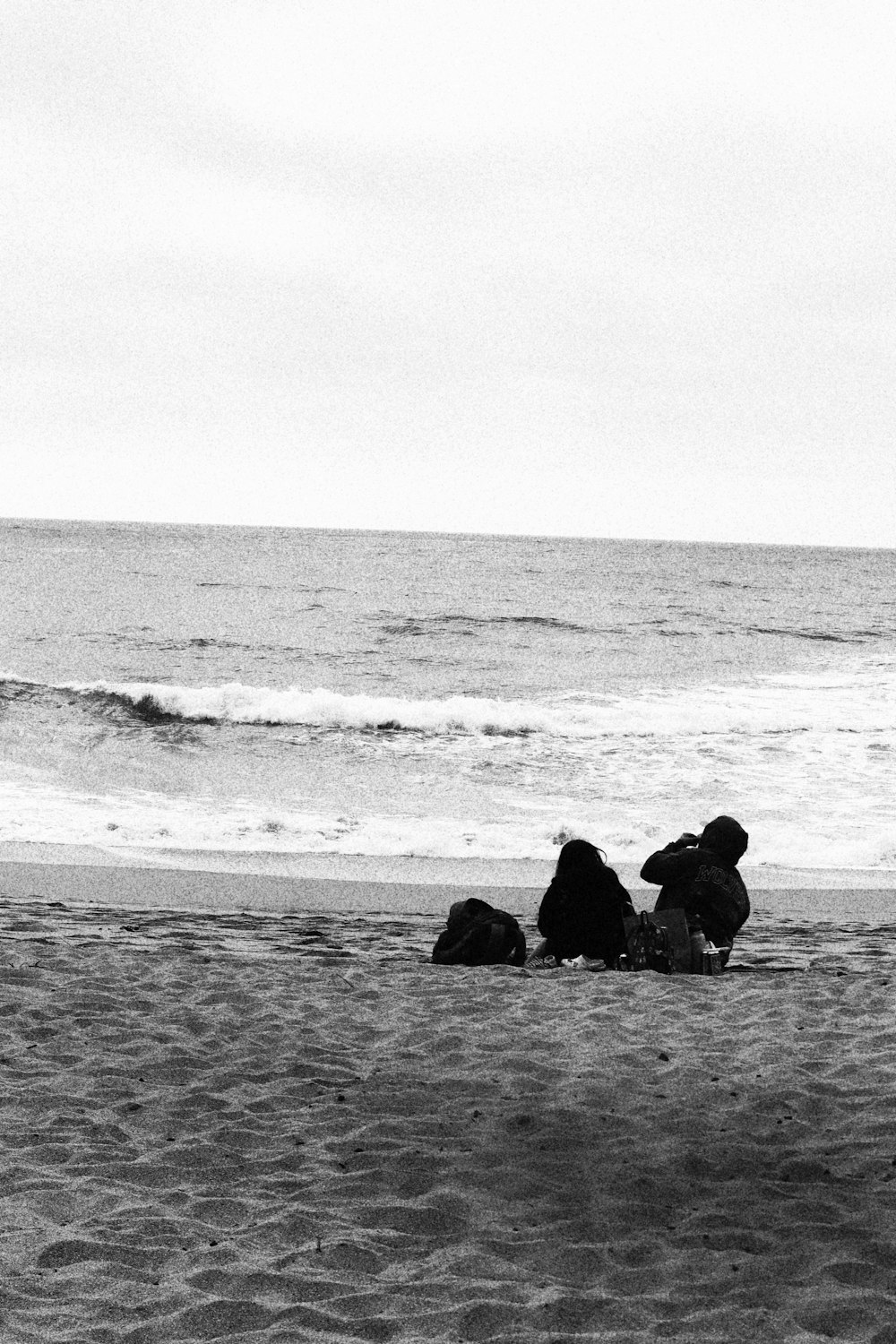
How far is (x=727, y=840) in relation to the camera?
724cm

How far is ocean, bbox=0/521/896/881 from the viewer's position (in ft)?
40.1

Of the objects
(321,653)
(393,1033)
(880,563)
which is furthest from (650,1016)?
(880,563)

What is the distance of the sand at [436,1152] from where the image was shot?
3281mm

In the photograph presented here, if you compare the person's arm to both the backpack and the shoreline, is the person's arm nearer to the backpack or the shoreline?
the backpack

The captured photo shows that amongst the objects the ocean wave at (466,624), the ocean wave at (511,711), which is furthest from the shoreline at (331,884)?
the ocean wave at (466,624)

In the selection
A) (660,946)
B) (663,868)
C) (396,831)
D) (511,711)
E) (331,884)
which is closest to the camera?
(660,946)

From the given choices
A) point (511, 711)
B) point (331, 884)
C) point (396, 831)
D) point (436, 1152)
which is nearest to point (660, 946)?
point (436, 1152)

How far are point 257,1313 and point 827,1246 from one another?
68.4 inches

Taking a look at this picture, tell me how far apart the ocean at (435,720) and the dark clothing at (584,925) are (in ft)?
13.1

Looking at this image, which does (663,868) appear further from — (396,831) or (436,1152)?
→ (396,831)

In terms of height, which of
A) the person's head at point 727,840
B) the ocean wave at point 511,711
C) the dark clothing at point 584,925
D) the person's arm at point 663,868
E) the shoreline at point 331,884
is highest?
the ocean wave at point 511,711

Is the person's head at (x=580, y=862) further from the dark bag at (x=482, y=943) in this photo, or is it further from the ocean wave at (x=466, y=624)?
the ocean wave at (x=466, y=624)

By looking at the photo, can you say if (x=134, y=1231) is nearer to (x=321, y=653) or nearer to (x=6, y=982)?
(x=6, y=982)

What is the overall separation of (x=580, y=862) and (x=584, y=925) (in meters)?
0.40
